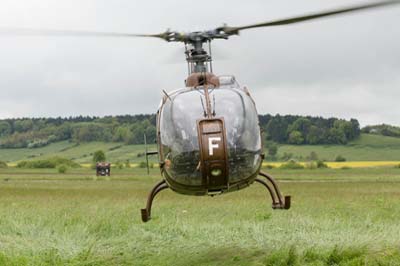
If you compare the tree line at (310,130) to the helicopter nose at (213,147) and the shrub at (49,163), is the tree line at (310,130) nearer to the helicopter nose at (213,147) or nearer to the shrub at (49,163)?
the shrub at (49,163)

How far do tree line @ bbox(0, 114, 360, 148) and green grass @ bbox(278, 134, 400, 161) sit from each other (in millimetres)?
1012

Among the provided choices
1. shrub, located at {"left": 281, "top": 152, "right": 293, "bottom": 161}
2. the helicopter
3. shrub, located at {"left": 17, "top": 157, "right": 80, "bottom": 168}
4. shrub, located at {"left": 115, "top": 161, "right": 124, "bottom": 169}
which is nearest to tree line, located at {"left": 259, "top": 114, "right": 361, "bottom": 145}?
shrub, located at {"left": 281, "top": 152, "right": 293, "bottom": 161}

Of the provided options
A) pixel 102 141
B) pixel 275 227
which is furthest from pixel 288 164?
pixel 275 227

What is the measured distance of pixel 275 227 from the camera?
61.2 ft

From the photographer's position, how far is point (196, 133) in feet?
34.5

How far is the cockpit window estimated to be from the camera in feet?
34.7

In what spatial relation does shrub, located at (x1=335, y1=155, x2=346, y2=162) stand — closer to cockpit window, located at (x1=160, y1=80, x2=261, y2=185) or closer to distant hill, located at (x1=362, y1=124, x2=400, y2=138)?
distant hill, located at (x1=362, y1=124, x2=400, y2=138)

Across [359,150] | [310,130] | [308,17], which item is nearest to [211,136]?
[308,17]

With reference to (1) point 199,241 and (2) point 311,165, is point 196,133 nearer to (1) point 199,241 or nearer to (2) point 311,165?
(1) point 199,241

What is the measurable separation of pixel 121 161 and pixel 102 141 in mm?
15513

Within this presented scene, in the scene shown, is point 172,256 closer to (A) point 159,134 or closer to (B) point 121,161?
(A) point 159,134

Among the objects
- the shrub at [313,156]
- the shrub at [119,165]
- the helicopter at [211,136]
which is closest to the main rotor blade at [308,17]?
the helicopter at [211,136]

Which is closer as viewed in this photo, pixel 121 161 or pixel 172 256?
pixel 172 256

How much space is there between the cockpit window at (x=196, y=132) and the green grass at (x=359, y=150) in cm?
7284
